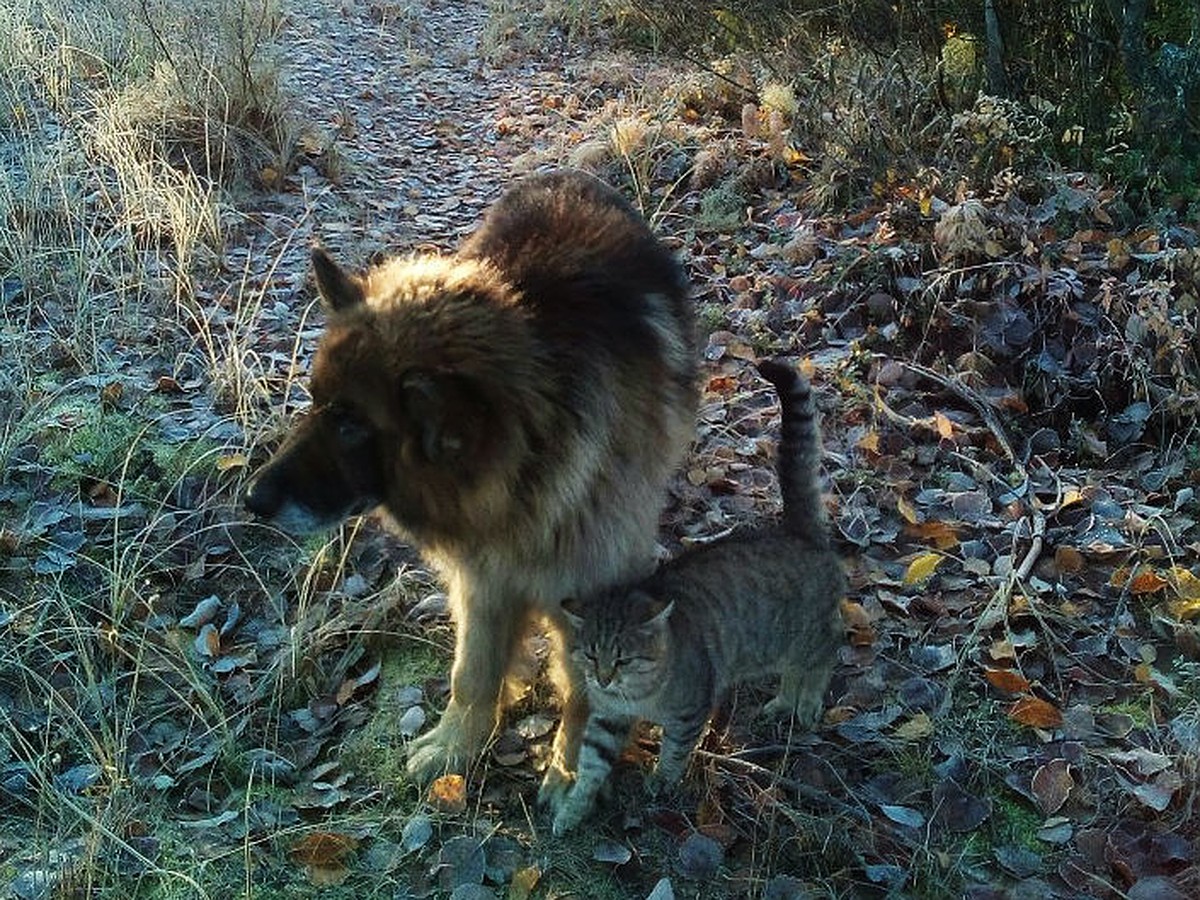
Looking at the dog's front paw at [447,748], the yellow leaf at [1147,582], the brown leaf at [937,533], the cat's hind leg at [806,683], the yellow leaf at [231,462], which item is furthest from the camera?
the yellow leaf at [231,462]

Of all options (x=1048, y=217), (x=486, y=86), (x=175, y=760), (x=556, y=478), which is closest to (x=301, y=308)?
(x=175, y=760)

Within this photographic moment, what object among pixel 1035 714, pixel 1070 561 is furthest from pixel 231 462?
pixel 1070 561

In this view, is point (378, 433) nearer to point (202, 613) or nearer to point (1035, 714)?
point (202, 613)

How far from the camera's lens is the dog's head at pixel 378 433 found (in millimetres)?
2771

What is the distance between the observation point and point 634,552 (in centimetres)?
329

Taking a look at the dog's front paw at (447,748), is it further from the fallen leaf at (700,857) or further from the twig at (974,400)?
the twig at (974,400)

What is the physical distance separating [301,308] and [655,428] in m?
3.03

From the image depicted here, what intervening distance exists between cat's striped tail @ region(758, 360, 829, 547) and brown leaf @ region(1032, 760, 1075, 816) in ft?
2.93

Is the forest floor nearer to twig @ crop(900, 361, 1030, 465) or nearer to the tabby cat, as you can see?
twig @ crop(900, 361, 1030, 465)

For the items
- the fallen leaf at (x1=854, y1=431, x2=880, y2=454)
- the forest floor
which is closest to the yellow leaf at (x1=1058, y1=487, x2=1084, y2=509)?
the forest floor

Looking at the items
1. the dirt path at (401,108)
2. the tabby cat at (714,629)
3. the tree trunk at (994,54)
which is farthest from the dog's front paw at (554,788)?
the tree trunk at (994,54)

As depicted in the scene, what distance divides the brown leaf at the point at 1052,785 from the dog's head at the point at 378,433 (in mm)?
1814

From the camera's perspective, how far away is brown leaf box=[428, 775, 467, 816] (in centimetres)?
323

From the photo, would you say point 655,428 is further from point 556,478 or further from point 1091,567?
point 1091,567
